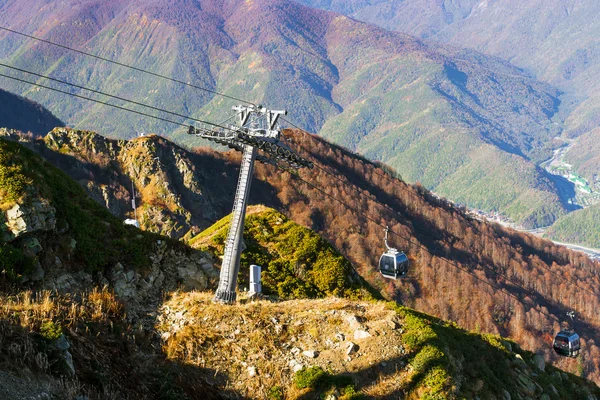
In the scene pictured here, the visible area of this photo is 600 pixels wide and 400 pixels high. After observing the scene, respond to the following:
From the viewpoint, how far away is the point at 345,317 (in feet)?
63.7

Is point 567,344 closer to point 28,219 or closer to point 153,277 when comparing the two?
point 153,277

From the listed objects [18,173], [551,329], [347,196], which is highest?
[347,196]

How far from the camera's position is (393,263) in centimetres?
2972

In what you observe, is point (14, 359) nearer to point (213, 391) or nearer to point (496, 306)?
point (213, 391)

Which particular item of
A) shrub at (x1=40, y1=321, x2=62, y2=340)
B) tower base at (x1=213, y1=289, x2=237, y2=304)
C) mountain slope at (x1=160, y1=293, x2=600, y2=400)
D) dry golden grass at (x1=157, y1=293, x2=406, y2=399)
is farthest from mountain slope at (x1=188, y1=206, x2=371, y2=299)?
shrub at (x1=40, y1=321, x2=62, y2=340)

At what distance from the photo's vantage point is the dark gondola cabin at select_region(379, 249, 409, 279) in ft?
97.6

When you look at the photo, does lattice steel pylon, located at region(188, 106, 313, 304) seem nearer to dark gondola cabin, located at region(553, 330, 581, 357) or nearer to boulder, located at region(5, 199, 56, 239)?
boulder, located at region(5, 199, 56, 239)

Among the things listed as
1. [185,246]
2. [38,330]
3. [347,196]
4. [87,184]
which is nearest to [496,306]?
[347,196]

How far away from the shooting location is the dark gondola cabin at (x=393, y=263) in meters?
29.8

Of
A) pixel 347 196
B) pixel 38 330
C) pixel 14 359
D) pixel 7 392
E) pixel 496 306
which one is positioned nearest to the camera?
pixel 7 392

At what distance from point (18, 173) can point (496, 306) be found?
562 feet

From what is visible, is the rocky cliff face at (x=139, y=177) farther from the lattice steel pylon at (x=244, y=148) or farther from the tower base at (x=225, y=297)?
the tower base at (x=225, y=297)

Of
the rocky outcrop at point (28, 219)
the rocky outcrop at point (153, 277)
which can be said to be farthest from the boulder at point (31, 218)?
the rocky outcrop at point (153, 277)

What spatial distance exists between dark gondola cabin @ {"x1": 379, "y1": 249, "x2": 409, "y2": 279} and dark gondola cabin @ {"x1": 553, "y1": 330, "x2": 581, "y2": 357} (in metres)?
13.7
